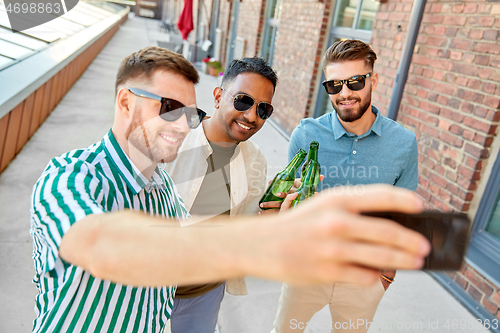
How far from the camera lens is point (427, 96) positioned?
121 inches

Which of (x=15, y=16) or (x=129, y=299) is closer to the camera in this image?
(x=129, y=299)

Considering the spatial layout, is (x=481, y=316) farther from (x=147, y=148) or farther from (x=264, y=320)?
(x=147, y=148)

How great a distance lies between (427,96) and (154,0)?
4667 cm

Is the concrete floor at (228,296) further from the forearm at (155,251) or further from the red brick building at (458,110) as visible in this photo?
the forearm at (155,251)

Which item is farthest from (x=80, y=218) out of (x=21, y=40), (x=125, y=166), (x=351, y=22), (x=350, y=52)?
(x=21, y=40)

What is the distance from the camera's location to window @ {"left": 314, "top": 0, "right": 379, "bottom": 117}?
14.4 ft

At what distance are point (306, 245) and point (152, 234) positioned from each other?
0.24 metres

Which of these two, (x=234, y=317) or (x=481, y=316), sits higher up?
(x=481, y=316)

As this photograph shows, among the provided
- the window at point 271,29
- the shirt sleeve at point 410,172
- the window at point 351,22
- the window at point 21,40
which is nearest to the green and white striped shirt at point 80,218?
the shirt sleeve at point 410,172

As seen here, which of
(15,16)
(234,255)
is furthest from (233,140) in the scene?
(15,16)

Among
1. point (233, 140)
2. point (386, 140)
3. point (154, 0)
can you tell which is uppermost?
point (154, 0)

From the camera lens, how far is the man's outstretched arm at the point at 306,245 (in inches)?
15.0

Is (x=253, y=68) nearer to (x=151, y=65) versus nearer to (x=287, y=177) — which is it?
(x=287, y=177)

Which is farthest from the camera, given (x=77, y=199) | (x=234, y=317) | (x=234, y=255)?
(x=234, y=317)
